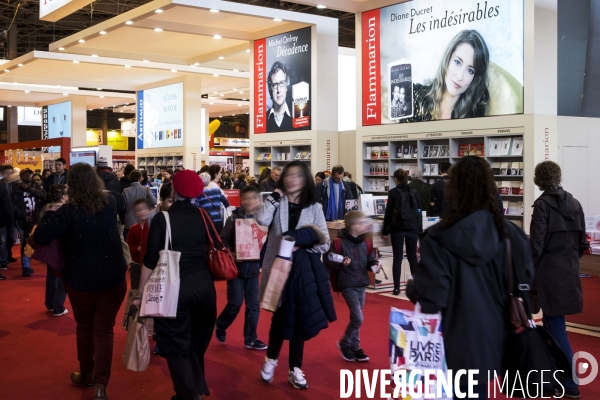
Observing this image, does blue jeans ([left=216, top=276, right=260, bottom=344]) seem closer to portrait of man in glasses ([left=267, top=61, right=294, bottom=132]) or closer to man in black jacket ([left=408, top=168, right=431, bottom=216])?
man in black jacket ([left=408, top=168, right=431, bottom=216])

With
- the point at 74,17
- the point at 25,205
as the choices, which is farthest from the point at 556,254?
the point at 74,17

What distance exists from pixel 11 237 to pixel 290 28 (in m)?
7.13

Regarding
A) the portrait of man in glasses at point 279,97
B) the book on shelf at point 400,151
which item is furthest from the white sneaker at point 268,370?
the portrait of man in glasses at point 279,97

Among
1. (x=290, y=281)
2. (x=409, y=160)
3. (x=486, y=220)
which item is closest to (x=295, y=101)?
(x=409, y=160)

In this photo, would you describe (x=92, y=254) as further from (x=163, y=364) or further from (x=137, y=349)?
(x=163, y=364)

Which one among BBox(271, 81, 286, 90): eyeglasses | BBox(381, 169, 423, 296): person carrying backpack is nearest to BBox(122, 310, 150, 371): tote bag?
BBox(381, 169, 423, 296): person carrying backpack

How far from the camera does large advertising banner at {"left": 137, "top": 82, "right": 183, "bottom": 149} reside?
20594mm

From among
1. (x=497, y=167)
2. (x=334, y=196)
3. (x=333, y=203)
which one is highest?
(x=497, y=167)

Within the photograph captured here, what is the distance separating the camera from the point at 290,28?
14.7 meters

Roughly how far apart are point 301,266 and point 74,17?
2319 centimetres

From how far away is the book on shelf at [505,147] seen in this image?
11109 mm

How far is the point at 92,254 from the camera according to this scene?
175 inches

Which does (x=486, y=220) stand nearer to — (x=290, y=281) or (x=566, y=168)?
(x=290, y=281)

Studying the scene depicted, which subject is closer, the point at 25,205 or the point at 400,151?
the point at 25,205
